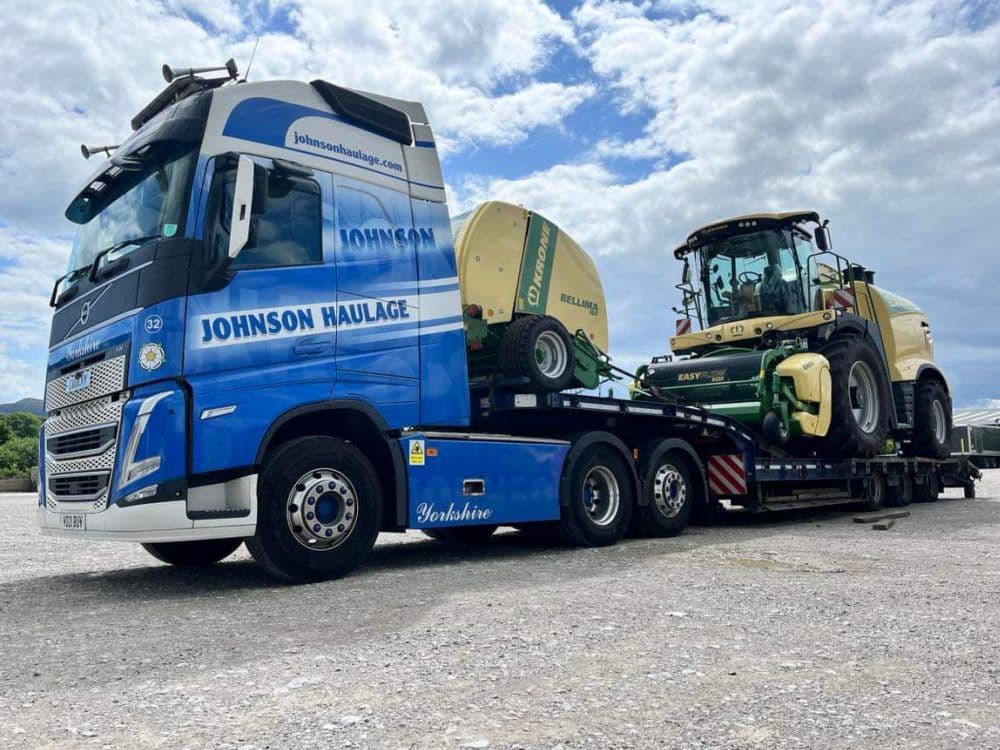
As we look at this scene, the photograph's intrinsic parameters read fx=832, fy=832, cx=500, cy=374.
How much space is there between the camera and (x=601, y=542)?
26.9ft

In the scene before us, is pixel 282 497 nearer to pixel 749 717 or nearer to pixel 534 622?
pixel 534 622

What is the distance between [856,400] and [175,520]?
399 inches

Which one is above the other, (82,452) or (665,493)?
(82,452)

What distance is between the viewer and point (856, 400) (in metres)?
12.3

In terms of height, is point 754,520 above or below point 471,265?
below

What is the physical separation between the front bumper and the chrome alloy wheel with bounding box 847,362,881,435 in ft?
31.1

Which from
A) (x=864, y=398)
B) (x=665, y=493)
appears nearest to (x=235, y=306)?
(x=665, y=493)

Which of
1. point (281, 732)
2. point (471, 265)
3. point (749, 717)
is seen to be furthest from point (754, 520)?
point (281, 732)

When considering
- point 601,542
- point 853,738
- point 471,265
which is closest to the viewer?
point 853,738

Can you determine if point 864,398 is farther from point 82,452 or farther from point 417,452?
point 82,452

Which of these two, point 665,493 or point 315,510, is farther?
point 665,493

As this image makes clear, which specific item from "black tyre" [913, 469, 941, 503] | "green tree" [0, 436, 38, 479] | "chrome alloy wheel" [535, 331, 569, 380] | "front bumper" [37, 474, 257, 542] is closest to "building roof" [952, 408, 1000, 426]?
"black tyre" [913, 469, 941, 503]

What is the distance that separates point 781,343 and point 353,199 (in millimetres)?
7133

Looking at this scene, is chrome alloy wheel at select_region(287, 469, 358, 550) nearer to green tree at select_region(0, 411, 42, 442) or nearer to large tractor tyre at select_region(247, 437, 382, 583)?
large tractor tyre at select_region(247, 437, 382, 583)
